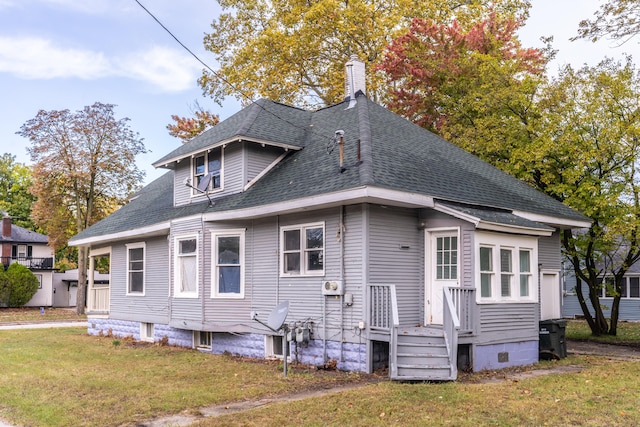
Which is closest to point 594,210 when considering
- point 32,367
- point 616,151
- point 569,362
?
point 616,151

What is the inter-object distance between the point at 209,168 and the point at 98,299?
808 centimetres

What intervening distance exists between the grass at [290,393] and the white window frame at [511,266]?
5.03 feet

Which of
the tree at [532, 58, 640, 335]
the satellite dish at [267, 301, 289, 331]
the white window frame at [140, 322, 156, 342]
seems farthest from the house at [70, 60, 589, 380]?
the tree at [532, 58, 640, 335]

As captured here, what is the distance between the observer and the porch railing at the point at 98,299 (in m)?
21.4

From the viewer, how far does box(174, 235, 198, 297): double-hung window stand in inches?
628

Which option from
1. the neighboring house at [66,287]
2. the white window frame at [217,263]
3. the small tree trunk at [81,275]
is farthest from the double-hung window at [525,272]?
the neighboring house at [66,287]

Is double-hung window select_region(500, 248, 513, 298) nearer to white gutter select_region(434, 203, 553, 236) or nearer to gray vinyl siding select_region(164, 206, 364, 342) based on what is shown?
white gutter select_region(434, 203, 553, 236)

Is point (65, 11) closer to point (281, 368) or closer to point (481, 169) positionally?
point (281, 368)

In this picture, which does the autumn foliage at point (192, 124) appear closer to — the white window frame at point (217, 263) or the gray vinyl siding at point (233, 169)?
the gray vinyl siding at point (233, 169)

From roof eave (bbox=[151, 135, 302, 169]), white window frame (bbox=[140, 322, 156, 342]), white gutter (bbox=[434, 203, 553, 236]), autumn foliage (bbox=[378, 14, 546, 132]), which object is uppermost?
autumn foliage (bbox=[378, 14, 546, 132])

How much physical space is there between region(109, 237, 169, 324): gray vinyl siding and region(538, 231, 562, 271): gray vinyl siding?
412 inches

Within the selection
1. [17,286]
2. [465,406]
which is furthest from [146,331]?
[17,286]

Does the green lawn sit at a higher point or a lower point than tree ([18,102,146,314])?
lower

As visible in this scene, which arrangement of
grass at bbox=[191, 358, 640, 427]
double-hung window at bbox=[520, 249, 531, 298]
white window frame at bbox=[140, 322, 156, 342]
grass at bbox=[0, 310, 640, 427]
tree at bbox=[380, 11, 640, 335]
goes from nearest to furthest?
grass at bbox=[191, 358, 640, 427]
grass at bbox=[0, 310, 640, 427]
double-hung window at bbox=[520, 249, 531, 298]
tree at bbox=[380, 11, 640, 335]
white window frame at bbox=[140, 322, 156, 342]
